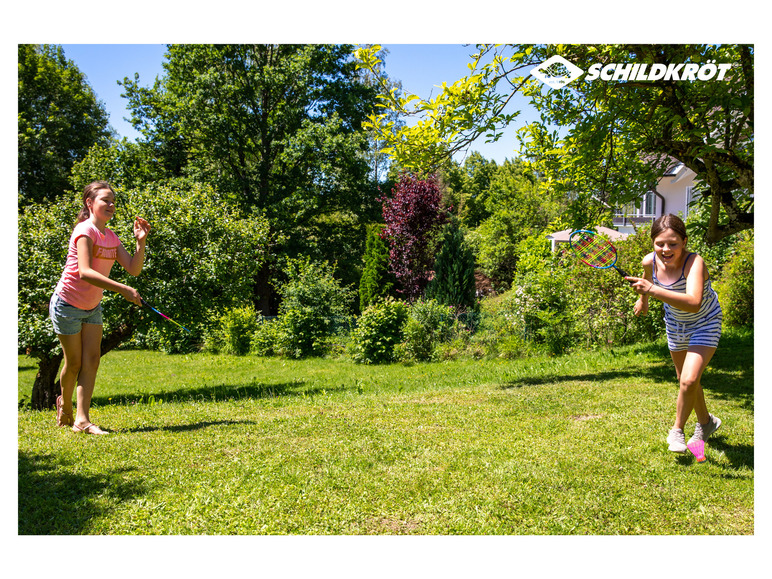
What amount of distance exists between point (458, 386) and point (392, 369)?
10.6 ft

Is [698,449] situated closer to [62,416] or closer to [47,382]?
[62,416]

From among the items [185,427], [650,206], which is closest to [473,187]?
[650,206]

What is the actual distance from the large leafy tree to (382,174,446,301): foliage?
2.89m

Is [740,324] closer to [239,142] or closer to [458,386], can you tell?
Result: [458,386]

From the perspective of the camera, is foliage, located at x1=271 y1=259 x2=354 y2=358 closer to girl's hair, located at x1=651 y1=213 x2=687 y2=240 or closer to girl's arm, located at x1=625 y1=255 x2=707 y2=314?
girl's hair, located at x1=651 y1=213 x2=687 y2=240

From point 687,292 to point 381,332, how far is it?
368 inches

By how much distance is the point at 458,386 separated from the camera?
851 centimetres

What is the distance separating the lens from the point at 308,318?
1462 cm

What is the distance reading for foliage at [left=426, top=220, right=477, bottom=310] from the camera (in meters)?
17.2

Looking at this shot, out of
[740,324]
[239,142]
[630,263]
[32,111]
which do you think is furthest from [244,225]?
[32,111]

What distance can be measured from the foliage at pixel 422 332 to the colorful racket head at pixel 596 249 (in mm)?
7561

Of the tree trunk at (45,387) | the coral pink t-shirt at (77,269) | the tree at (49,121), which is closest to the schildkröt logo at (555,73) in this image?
the coral pink t-shirt at (77,269)

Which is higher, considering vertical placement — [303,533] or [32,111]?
[32,111]

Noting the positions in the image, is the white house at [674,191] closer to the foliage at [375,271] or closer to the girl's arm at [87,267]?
the foliage at [375,271]
